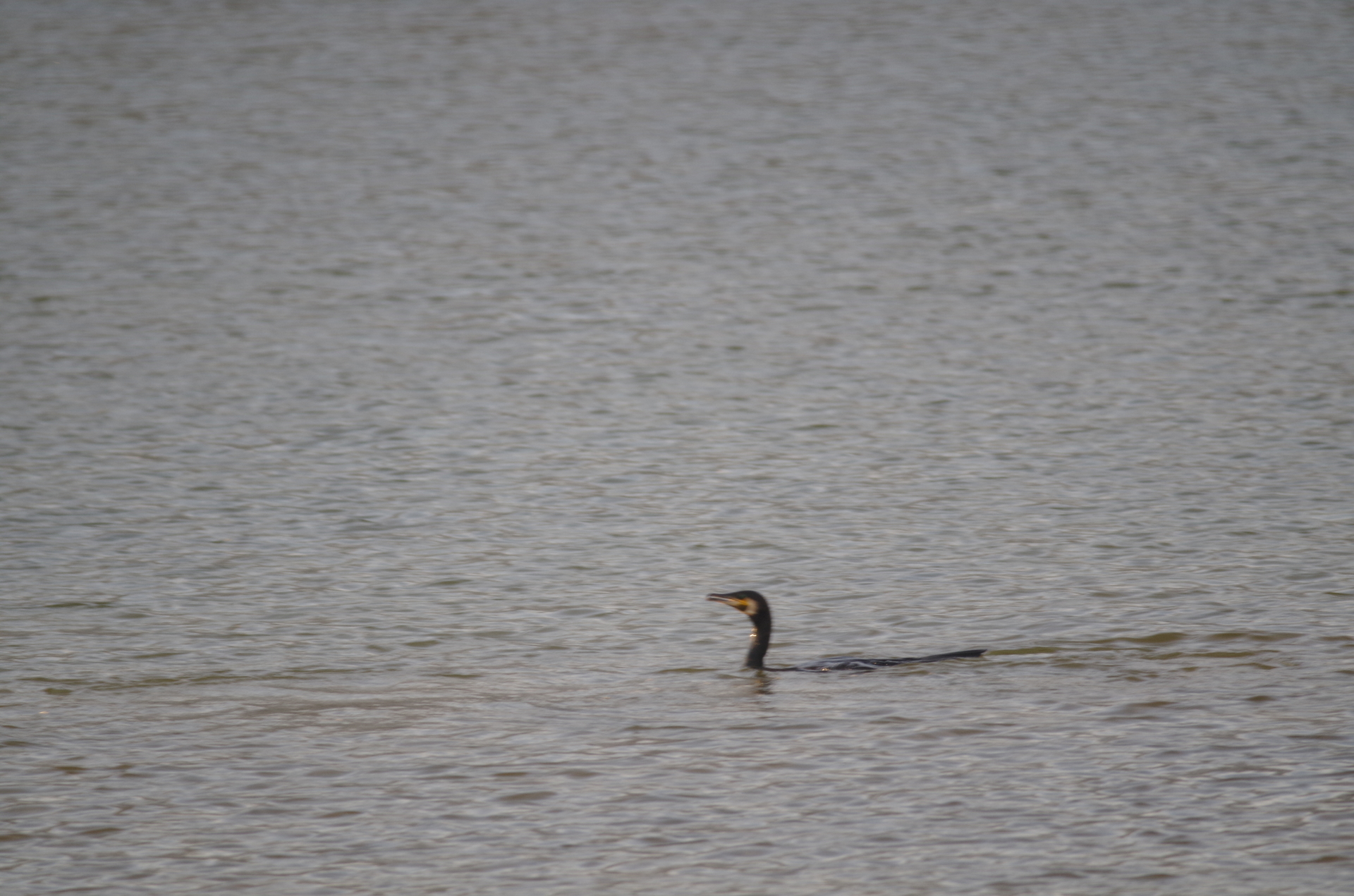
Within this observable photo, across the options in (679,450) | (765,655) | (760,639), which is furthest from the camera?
(679,450)

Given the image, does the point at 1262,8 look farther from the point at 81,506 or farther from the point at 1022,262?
the point at 81,506

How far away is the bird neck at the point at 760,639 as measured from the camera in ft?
35.8

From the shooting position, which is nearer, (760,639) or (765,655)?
(760,639)

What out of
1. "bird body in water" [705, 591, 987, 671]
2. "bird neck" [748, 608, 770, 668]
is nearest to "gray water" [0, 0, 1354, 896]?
"bird body in water" [705, 591, 987, 671]

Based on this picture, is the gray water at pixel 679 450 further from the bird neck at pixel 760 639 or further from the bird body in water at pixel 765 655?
the bird neck at pixel 760 639

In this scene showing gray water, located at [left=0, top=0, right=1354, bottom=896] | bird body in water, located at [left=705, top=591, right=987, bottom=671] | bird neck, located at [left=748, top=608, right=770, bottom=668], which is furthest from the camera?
bird neck, located at [left=748, top=608, right=770, bottom=668]

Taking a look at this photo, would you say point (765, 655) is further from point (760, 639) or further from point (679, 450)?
point (679, 450)

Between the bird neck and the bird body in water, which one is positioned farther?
the bird neck

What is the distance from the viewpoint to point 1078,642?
11.2 metres

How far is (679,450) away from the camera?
17016 mm

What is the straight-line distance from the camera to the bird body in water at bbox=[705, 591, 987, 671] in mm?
10641

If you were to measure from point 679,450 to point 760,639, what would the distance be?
6208 mm

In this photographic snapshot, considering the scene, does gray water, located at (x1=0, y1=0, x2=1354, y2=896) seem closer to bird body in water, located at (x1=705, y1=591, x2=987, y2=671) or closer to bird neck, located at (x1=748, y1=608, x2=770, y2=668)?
bird body in water, located at (x1=705, y1=591, x2=987, y2=671)

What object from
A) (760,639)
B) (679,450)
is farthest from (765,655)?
(679,450)
